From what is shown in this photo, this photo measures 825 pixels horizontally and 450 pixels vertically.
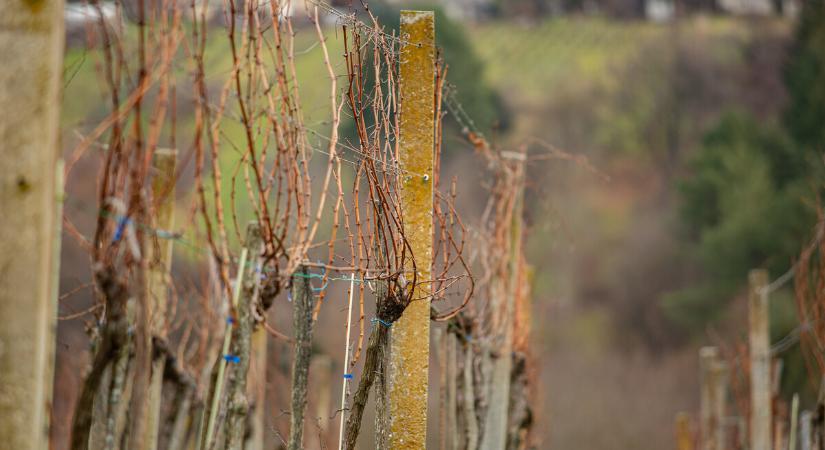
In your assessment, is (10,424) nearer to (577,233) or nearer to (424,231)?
(424,231)

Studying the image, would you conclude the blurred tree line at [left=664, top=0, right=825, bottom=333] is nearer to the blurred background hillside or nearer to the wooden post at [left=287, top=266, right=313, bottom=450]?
the blurred background hillside

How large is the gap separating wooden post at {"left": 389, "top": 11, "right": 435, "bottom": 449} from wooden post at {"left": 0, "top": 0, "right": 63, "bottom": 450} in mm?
2003

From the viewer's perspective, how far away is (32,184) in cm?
267

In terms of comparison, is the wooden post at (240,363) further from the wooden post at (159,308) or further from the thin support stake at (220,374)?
the wooden post at (159,308)

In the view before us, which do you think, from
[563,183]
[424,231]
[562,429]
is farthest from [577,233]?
[424,231]

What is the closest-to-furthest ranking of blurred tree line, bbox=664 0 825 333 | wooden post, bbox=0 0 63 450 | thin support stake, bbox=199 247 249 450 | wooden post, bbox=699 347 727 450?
wooden post, bbox=0 0 63 450
thin support stake, bbox=199 247 249 450
wooden post, bbox=699 347 727 450
blurred tree line, bbox=664 0 825 333

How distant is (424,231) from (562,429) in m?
23.1

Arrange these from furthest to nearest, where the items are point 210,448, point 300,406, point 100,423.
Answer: point 100,423 → point 300,406 → point 210,448

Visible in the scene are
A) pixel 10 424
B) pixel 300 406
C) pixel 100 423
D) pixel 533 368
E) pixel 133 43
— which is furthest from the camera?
pixel 533 368

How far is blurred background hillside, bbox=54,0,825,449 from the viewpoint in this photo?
25500 millimetres

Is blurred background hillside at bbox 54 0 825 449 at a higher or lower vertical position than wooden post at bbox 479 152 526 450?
higher

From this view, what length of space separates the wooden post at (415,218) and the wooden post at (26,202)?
6.57ft

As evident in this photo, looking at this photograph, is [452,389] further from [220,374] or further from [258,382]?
[220,374]

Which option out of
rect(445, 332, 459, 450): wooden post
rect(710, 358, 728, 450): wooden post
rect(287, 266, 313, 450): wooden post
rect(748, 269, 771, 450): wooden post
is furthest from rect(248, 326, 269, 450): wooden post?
rect(710, 358, 728, 450): wooden post
